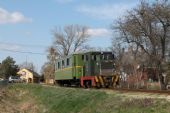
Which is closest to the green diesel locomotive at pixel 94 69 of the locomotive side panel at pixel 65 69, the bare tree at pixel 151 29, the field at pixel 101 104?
the locomotive side panel at pixel 65 69

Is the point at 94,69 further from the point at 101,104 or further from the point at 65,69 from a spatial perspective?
the point at 101,104

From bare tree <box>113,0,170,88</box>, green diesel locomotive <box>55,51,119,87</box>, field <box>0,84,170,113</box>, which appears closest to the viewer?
field <box>0,84,170,113</box>

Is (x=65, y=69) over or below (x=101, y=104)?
over

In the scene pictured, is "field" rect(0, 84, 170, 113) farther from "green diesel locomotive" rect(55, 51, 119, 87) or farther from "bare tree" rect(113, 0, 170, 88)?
"bare tree" rect(113, 0, 170, 88)

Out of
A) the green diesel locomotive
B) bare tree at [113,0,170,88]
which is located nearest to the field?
the green diesel locomotive

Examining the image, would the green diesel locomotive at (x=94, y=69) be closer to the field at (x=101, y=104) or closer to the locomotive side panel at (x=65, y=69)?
the locomotive side panel at (x=65, y=69)

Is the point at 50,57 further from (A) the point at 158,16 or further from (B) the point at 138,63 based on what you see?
(A) the point at 158,16

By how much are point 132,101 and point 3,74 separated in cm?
11986

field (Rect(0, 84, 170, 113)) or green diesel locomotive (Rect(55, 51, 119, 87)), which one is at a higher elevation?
green diesel locomotive (Rect(55, 51, 119, 87))

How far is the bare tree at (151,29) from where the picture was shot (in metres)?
53.5

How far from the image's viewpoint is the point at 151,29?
54.9 meters

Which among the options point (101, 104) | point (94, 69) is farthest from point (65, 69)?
point (101, 104)

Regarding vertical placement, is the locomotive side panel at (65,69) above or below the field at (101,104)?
above

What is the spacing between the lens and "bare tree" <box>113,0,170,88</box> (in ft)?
175
